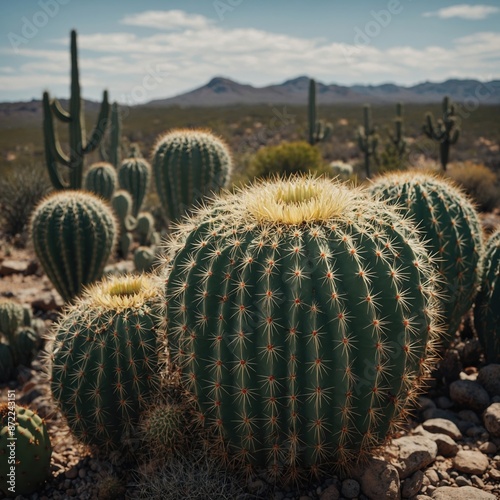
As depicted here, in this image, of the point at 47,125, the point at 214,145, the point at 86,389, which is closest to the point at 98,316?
the point at 86,389

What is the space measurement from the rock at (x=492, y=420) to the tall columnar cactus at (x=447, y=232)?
689 mm

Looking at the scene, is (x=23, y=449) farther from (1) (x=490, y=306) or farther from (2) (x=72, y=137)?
(2) (x=72, y=137)

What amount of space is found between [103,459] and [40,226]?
3.32 metres

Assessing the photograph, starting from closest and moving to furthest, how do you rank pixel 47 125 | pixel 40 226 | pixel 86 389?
pixel 86 389, pixel 40 226, pixel 47 125

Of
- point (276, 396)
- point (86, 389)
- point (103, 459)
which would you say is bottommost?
point (103, 459)

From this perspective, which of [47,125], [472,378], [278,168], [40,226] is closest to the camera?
[472,378]

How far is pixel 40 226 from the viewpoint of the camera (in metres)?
6.45

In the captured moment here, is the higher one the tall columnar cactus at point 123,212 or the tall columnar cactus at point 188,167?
the tall columnar cactus at point 188,167

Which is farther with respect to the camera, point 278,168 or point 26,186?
point 278,168

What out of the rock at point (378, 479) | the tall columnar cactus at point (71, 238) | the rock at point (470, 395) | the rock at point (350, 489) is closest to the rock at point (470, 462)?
the rock at point (378, 479)

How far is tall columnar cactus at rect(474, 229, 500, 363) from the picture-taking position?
4.78 m

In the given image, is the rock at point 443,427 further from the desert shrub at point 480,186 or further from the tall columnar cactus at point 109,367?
the desert shrub at point 480,186

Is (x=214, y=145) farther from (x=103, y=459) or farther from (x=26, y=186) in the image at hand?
(x=26, y=186)

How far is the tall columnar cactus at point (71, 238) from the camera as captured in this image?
6402mm
